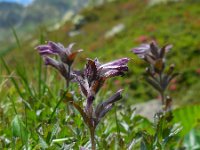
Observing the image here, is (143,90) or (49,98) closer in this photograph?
(49,98)

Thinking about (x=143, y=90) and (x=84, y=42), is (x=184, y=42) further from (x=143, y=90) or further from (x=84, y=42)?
(x=84, y=42)

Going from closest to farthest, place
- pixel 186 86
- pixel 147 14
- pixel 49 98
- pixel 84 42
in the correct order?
pixel 49 98 → pixel 186 86 → pixel 147 14 → pixel 84 42

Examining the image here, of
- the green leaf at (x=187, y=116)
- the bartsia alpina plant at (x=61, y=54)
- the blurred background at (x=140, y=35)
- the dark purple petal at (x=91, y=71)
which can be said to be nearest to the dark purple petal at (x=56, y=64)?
the bartsia alpina plant at (x=61, y=54)

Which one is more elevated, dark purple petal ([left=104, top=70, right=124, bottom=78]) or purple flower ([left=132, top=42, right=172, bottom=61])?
purple flower ([left=132, top=42, right=172, bottom=61])

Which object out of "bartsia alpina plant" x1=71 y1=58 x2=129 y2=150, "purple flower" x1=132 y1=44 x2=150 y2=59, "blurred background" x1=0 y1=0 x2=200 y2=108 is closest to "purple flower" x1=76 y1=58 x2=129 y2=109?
"bartsia alpina plant" x1=71 y1=58 x2=129 y2=150

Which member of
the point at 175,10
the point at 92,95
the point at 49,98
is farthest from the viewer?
the point at 175,10

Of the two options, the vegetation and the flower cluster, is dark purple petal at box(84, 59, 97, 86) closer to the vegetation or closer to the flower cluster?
the flower cluster

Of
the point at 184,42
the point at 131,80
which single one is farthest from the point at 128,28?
the point at 131,80
